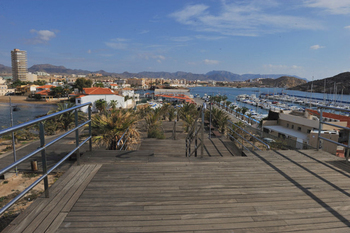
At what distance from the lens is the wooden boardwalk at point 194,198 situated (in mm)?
2062

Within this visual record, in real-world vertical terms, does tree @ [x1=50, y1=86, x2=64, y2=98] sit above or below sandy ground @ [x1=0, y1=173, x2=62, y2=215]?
above

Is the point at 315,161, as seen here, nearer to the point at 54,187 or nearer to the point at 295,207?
the point at 295,207

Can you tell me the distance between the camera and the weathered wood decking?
2062 mm

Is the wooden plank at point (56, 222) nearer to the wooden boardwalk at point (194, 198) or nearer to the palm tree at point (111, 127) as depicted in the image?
the wooden boardwalk at point (194, 198)

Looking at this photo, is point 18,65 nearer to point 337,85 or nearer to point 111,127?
point 111,127

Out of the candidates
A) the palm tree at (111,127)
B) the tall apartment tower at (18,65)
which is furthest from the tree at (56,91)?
the tall apartment tower at (18,65)

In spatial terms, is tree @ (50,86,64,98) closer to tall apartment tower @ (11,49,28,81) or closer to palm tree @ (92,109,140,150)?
palm tree @ (92,109,140,150)

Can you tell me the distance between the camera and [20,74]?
187250mm

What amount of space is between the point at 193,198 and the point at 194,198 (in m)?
0.01

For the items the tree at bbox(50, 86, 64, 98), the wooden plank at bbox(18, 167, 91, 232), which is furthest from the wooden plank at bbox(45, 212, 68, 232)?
the tree at bbox(50, 86, 64, 98)

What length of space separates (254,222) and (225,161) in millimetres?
1785

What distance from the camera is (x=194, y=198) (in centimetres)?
256

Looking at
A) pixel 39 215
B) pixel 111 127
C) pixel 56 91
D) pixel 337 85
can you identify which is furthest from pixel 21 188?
pixel 337 85

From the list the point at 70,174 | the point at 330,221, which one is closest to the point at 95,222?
the point at 70,174
